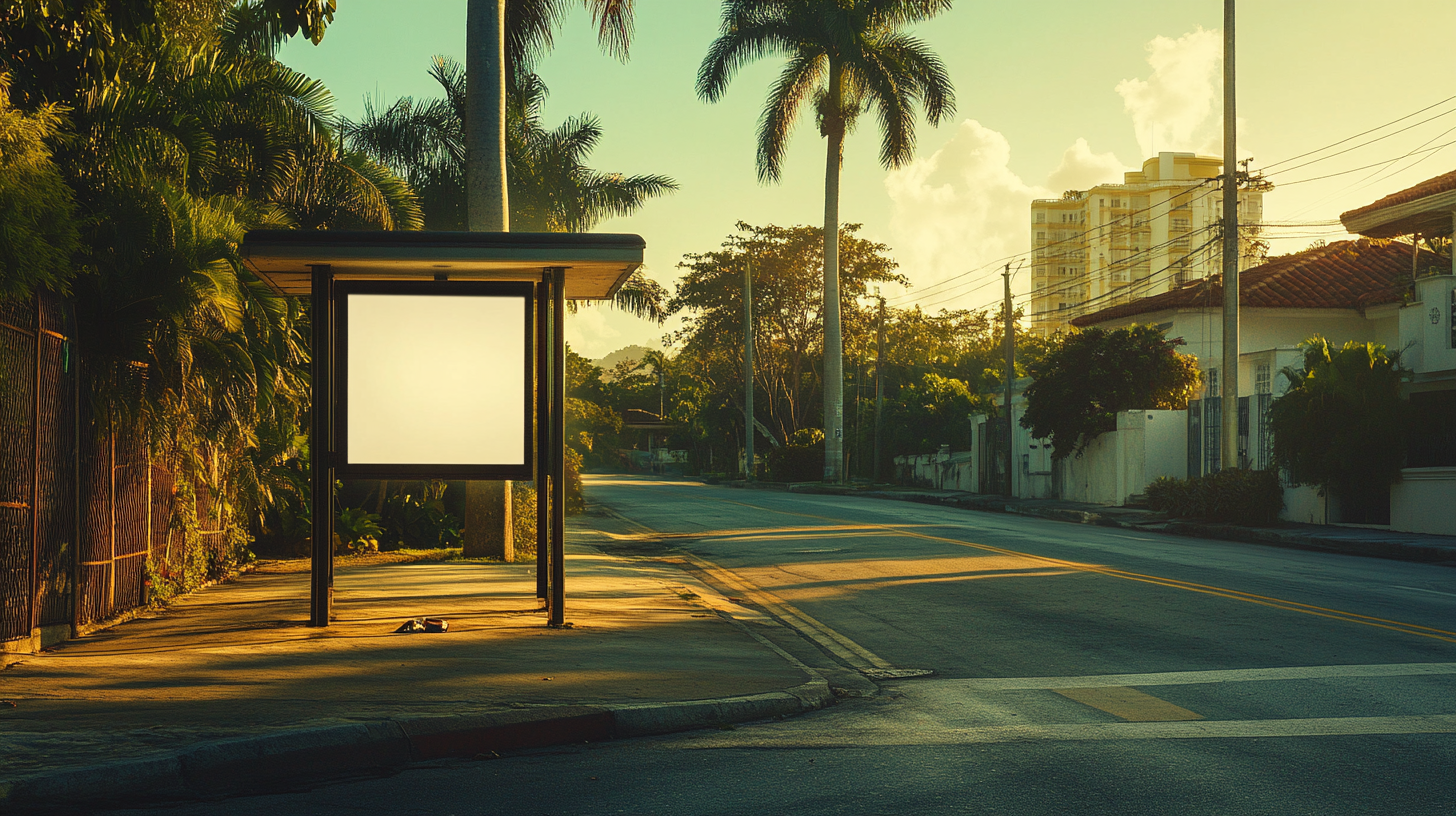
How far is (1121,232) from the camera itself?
149 m

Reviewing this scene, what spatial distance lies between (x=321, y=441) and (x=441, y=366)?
112cm

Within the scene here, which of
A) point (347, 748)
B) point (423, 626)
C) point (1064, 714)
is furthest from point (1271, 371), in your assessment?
point (347, 748)

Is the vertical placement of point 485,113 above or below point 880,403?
above

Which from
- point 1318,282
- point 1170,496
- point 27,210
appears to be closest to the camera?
point 27,210

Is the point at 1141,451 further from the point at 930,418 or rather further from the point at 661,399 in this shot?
the point at 661,399

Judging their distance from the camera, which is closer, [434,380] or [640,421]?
[434,380]

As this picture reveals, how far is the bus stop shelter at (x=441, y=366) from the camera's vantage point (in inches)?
377

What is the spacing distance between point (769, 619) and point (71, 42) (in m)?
7.62

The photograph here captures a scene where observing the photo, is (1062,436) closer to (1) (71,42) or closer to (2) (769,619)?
(2) (769,619)

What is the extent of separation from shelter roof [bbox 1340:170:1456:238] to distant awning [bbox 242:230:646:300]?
21.3m

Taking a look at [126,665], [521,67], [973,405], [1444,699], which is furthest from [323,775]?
[973,405]

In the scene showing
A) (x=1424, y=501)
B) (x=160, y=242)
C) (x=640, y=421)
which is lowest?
(x=1424, y=501)

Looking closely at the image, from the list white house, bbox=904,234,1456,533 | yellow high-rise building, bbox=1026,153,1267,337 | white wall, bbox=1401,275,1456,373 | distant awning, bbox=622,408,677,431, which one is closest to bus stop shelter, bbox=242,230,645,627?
white house, bbox=904,234,1456,533

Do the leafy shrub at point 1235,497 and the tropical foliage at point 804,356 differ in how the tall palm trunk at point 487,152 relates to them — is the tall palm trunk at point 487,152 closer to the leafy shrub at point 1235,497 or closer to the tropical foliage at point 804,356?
→ the leafy shrub at point 1235,497
